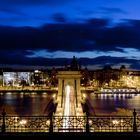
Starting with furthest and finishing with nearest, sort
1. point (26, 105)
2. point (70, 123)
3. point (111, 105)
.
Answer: point (111, 105), point (26, 105), point (70, 123)

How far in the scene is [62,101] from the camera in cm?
5797

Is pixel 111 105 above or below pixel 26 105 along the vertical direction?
below

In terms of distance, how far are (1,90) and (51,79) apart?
18203 mm

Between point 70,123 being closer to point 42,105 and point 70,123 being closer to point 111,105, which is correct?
point 42,105
